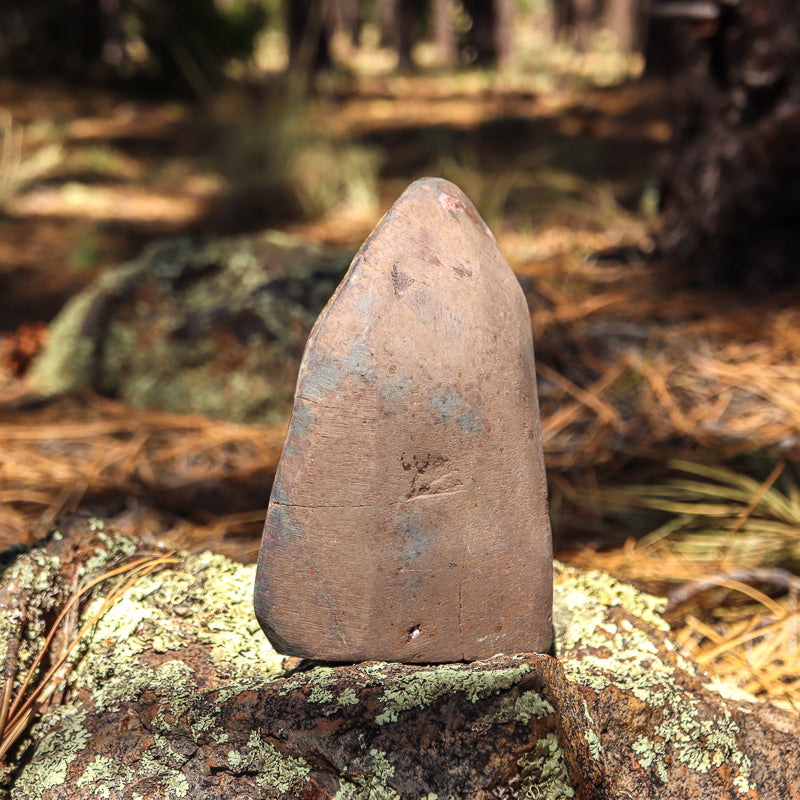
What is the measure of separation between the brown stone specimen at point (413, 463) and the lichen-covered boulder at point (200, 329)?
69.4 inches

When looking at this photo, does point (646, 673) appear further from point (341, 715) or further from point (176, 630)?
point (176, 630)

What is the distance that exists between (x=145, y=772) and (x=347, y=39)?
27635 millimetres

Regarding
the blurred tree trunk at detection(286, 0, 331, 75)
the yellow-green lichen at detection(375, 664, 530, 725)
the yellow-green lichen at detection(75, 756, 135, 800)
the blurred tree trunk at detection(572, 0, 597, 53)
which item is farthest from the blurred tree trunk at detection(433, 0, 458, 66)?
the yellow-green lichen at detection(75, 756, 135, 800)

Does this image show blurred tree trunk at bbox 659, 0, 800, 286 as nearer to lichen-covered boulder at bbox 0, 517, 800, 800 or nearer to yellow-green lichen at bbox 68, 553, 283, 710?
lichen-covered boulder at bbox 0, 517, 800, 800

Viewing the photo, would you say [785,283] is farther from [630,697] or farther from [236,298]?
[630,697]

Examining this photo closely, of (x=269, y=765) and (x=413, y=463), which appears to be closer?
(x=269, y=765)

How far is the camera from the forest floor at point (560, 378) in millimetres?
2268

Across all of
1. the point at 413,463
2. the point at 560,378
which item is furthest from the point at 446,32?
the point at 413,463

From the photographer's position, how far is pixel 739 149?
3500 mm

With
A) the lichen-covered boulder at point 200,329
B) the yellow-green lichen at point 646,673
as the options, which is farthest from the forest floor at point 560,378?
the yellow-green lichen at point 646,673

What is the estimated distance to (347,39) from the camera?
2628cm

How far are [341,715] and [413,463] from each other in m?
0.39

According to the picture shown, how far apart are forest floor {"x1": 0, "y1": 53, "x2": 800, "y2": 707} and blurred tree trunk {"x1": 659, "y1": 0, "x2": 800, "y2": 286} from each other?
0.22 meters

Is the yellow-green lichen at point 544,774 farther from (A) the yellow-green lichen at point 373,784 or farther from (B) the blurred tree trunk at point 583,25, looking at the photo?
(B) the blurred tree trunk at point 583,25
